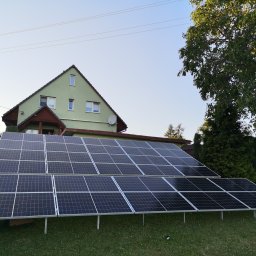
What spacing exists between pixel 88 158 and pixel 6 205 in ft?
16.4

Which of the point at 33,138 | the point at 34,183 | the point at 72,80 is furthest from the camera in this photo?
the point at 72,80

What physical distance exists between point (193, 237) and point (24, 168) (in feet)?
20.1

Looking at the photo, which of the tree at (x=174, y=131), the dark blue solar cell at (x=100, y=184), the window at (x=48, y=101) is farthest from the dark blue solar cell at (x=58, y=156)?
the tree at (x=174, y=131)

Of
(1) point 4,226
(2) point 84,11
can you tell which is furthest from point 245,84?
(1) point 4,226

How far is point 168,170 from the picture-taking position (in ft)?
40.0

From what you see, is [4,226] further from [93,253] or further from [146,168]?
[146,168]

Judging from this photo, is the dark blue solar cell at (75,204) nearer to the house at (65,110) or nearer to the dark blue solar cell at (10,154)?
the dark blue solar cell at (10,154)

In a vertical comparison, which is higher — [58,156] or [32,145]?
[32,145]

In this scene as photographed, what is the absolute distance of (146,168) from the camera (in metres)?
12.0

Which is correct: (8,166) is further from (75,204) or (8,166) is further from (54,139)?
(54,139)

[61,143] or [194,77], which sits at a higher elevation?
[194,77]

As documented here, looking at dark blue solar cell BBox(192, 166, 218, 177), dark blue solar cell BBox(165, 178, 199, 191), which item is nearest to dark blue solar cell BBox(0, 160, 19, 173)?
dark blue solar cell BBox(165, 178, 199, 191)

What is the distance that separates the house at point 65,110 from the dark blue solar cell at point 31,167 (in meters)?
15.9

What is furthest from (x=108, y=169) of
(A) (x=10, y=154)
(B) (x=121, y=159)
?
(A) (x=10, y=154)
